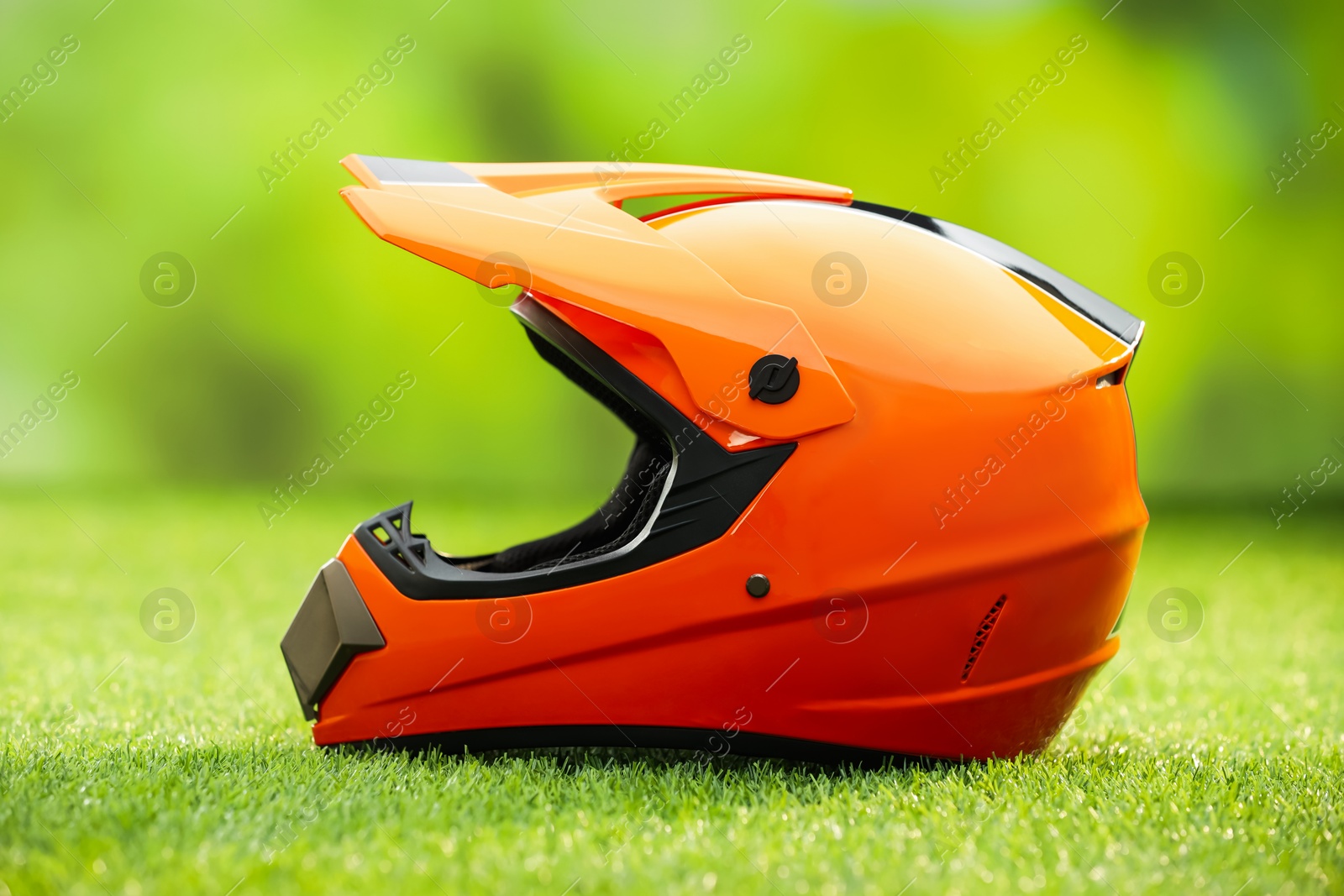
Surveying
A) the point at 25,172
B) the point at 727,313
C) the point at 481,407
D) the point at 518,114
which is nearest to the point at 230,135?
the point at 25,172

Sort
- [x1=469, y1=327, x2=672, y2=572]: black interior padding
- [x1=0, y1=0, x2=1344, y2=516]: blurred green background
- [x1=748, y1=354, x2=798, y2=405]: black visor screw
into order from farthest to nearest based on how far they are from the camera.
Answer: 1. [x1=0, y1=0, x2=1344, y2=516]: blurred green background
2. [x1=469, y1=327, x2=672, y2=572]: black interior padding
3. [x1=748, y1=354, x2=798, y2=405]: black visor screw

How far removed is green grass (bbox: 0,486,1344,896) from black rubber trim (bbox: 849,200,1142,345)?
1.02m

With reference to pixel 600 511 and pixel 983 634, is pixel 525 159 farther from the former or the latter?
pixel 983 634

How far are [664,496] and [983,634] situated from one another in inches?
28.8

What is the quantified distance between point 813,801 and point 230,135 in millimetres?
8802

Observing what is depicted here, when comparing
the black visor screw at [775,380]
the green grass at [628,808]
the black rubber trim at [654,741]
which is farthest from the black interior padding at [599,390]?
the green grass at [628,808]

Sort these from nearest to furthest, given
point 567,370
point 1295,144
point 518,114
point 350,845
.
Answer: point 350,845 < point 567,370 < point 1295,144 < point 518,114

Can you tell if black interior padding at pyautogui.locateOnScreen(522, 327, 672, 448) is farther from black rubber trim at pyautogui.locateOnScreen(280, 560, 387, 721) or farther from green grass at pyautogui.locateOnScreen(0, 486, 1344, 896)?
green grass at pyautogui.locateOnScreen(0, 486, 1344, 896)

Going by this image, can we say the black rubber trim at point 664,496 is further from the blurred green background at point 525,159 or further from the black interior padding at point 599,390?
the blurred green background at point 525,159

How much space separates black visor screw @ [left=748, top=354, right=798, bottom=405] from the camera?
2.02 meters

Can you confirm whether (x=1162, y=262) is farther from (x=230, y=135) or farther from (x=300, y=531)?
(x=230, y=135)

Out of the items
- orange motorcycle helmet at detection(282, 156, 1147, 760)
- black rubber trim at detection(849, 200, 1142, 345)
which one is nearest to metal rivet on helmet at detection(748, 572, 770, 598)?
orange motorcycle helmet at detection(282, 156, 1147, 760)

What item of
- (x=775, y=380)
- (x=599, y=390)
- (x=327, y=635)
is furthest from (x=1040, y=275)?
(x=327, y=635)

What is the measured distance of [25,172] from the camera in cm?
895
